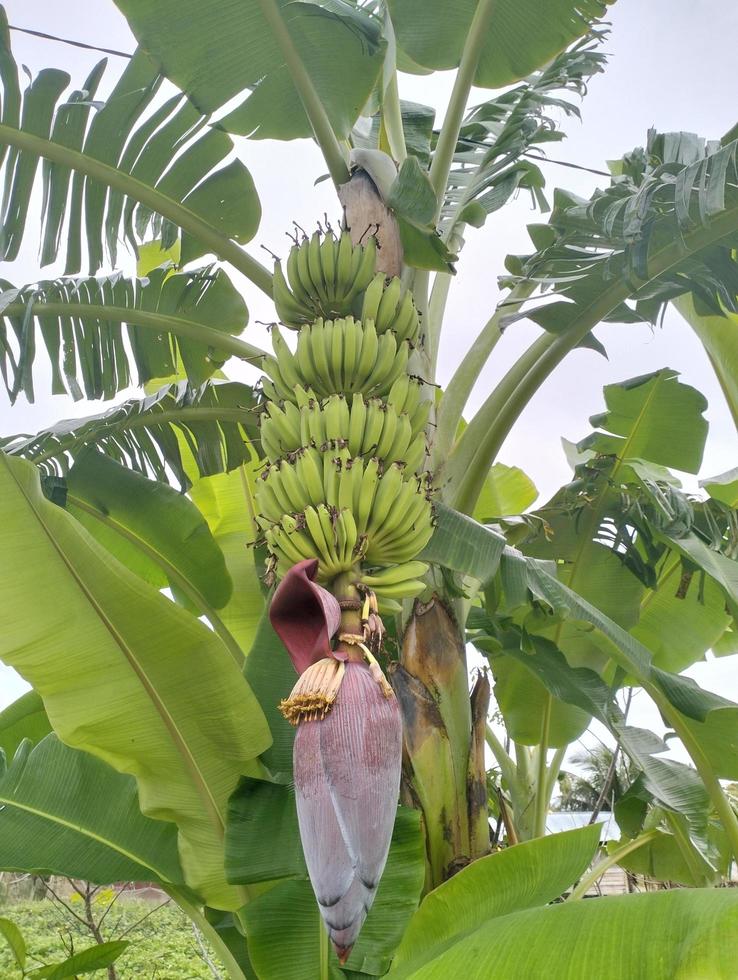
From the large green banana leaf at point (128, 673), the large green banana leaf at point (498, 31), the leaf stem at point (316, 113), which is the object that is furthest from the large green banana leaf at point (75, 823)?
the large green banana leaf at point (498, 31)

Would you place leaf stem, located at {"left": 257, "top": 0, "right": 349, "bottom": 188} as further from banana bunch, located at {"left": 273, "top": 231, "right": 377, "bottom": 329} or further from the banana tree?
banana bunch, located at {"left": 273, "top": 231, "right": 377, "bottom": 329}

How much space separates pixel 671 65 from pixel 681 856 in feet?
7.96

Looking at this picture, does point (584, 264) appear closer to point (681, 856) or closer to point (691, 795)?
point (691, 795)

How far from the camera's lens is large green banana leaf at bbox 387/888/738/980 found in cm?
80

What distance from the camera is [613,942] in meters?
0.88

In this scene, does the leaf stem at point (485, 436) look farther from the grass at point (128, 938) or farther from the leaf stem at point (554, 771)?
the grass at point (128, 938)

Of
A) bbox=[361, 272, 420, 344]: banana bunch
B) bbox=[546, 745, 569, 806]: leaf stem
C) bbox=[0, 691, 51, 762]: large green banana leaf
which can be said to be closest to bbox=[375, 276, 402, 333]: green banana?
bbox=[361, 272, 420, 344]: banana bunch

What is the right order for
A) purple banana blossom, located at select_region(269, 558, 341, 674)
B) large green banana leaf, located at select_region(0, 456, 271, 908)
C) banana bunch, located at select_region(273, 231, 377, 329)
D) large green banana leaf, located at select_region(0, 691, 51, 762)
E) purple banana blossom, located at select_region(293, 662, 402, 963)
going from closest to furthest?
purple banana blossom, located at select_region(293, 662, 402, 963), purple banana blossom, located at select_region(269, 558, 341, 674), large green banana leaf, located at select_region(0, 456, 271, 908), banana bunch, located at select_region(273, 231, 377, 329), large green banana leaf, located at select_region(0, 691, 51, 762)

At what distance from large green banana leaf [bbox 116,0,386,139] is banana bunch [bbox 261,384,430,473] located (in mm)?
734

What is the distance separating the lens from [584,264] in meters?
1.59

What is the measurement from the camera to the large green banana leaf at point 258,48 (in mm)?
1564

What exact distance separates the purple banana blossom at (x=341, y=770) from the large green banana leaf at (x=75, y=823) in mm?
964

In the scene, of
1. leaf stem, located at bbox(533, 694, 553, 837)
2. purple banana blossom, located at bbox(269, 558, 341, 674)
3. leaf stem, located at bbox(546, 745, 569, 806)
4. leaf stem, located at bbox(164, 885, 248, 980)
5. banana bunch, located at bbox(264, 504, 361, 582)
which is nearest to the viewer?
purple banana blossom, located at bbox(269, 558, 341, 674)

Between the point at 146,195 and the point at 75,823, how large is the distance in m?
1.37
